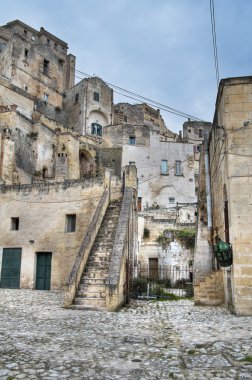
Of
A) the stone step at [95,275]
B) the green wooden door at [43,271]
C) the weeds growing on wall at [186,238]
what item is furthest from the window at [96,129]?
the stone step at [95,275]

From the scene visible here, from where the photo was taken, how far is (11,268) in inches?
750

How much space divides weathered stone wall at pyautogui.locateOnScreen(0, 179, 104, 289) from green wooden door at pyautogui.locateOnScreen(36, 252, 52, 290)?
0.25 metres

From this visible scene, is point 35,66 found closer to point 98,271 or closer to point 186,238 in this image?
point 186,238

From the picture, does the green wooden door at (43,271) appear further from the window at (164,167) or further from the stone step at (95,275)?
the window at (164,167)

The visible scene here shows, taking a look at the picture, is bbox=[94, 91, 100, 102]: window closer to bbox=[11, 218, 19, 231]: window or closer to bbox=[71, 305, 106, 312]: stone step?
bbox=[11, 218, 19, 231]: window

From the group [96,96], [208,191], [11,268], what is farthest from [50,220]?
[96,96]

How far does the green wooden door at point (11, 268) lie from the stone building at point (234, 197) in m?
10.3

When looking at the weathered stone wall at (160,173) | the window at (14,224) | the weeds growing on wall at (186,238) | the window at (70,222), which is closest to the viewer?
the window at (70,222)

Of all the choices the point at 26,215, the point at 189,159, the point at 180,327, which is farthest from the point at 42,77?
the point at 180,327

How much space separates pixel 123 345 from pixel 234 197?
5884mm

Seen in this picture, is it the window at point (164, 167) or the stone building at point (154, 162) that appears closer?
the stone building at point (154, 162)

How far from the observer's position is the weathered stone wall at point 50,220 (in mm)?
18297

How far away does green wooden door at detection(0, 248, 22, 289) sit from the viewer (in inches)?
744

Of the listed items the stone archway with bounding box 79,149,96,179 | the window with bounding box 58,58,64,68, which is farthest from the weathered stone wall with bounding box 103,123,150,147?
the window with bounding box 58,58,64,68
